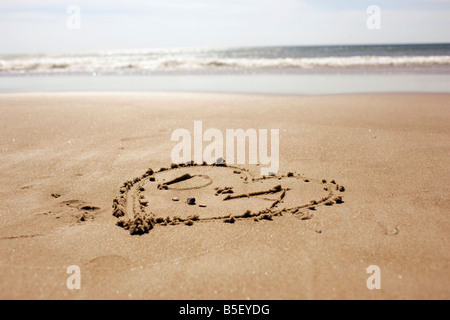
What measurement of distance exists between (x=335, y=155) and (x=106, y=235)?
8.99 ft

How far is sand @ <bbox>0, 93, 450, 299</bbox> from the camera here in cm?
203

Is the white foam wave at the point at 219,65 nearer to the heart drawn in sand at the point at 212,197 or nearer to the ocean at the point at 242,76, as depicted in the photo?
the ocean at the point at 242,76

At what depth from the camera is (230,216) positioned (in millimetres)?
2775

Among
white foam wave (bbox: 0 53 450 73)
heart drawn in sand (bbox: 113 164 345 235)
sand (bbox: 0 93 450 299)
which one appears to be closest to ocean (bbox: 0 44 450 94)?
white foam wave (bbox: 0 53 450 73)

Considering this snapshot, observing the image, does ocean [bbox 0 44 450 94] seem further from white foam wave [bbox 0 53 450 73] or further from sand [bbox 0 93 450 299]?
sand [bbox 0 93 450 299]

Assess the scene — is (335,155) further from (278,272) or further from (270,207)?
(278,272)

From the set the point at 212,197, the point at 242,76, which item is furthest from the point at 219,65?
the point at 212,197

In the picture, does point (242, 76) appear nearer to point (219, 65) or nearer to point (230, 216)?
point (219, 65)

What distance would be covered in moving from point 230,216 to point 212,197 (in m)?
0.43

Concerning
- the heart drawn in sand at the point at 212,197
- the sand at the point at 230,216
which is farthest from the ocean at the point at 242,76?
the heart drawn in sand at the point at 212,197

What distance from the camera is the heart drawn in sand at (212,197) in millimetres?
2789

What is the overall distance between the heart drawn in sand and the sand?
19mm

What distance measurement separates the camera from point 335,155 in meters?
4.09
